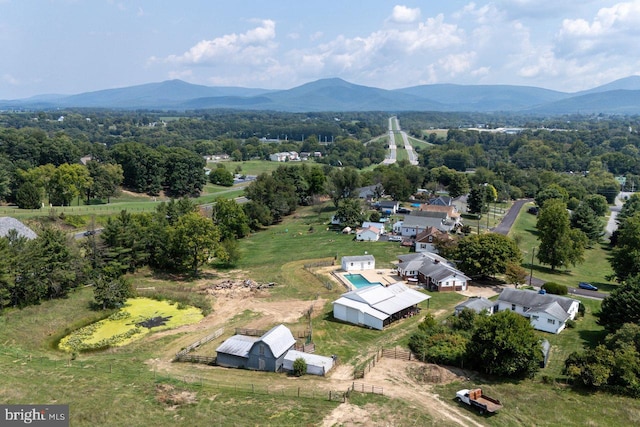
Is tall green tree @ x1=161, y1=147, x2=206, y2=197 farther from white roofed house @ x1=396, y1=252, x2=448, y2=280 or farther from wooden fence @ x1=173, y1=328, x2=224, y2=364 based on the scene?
wooden fence @ x1=173, y1=328, x2=224, y2=364

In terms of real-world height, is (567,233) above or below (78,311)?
above

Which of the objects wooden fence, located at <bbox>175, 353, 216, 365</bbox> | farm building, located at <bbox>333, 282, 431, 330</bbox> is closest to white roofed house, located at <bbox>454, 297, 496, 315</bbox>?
farm building, located at <bbox>333, 282, 431, 330</bbox>

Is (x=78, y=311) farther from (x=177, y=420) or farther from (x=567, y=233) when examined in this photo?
(x=567, y=233)

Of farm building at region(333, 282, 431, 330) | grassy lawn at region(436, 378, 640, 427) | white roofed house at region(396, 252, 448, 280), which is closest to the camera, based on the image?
grassy lawn at region(436, 378, 640, 427)

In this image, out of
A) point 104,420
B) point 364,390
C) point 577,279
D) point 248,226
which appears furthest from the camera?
point 248,226

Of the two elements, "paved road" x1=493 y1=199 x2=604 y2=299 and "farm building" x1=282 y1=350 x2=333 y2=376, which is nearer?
"farm building" x1=282 y1=350 x2=333 y2=376

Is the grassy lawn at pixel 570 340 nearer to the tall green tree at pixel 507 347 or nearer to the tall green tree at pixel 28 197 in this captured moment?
the tall green tree at pixel 507 347

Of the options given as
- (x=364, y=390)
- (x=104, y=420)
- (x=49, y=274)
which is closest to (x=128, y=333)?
(x=49, y=274)

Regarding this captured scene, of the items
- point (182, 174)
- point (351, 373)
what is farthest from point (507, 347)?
point (182, 174)
